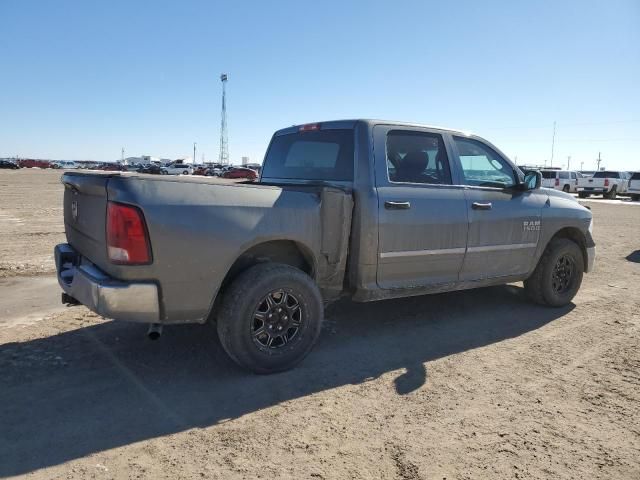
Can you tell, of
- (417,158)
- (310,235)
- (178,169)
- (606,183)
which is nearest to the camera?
(310,235)

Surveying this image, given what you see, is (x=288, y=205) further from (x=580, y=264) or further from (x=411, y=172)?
(x=580, y=264)

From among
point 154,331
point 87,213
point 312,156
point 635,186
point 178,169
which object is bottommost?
point 154,331

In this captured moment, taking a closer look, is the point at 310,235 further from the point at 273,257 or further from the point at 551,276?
the point at 551,276

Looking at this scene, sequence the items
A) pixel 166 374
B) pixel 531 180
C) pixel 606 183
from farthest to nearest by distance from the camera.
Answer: pixel 606 183 → pixel 531 180 → pixel 166 374

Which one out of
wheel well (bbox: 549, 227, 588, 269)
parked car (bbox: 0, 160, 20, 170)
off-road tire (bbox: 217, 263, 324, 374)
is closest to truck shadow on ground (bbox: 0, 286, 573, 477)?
off-road tire (bbox: 217, 263, 324, 374)

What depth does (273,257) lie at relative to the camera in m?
3.85

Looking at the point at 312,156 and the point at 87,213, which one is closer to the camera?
the point at 87,213

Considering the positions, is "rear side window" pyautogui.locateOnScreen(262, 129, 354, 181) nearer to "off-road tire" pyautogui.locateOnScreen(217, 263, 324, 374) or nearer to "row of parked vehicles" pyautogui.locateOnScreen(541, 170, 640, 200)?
"off-road tire" pyautogui.locateOnScreen(217, 263, 324, 374)

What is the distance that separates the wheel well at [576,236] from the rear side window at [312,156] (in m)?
3.04

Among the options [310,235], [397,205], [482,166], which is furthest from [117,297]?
[482,166]

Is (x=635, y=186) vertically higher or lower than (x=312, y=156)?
higher

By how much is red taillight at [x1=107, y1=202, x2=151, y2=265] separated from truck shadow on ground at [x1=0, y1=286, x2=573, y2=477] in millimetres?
956

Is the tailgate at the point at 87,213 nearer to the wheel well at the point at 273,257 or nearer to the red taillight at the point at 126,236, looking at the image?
the red taillight at the point at 126,236

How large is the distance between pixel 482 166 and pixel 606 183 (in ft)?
108
